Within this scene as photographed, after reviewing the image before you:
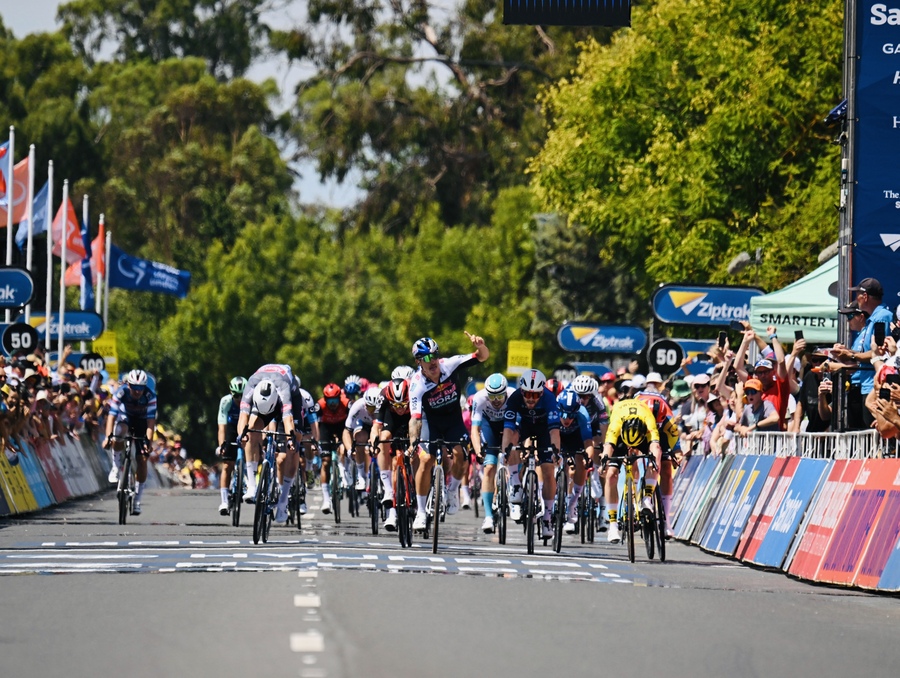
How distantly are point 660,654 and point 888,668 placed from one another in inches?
45.0

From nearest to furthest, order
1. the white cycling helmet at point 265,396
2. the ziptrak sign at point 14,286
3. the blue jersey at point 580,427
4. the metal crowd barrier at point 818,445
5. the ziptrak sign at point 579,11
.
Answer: the metal crowd barrier at point 818,445, the ziptrak sign at point 579,11, the white cycling helmet at point 265,396, the blue jersey at point 580,427, the ziptrak sign at point 14,286

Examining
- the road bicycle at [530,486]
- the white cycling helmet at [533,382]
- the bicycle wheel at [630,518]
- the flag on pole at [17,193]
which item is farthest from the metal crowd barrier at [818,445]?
the flag on pole at [17,193]

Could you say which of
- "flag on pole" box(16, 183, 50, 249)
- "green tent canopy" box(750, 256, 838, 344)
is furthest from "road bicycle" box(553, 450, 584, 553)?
"flag on pole" box(16, 183, 50, 249)

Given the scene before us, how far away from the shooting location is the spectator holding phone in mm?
17141

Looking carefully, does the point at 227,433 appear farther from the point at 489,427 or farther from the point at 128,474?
the point at 489,427

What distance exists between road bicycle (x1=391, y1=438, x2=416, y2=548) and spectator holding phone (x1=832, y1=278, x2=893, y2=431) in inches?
161

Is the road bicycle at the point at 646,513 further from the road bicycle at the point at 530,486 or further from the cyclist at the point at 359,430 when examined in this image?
the cyclist at the point at 359,430

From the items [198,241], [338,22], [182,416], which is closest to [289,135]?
[198,241]

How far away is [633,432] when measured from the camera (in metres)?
19.1

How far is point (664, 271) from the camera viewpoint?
127 ft

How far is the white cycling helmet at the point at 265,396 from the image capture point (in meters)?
20.2

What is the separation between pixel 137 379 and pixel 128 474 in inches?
50.0

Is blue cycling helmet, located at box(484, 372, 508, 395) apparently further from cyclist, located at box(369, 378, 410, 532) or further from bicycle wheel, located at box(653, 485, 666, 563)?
bicycle wheel, located at box(653, 485, 666, 563)

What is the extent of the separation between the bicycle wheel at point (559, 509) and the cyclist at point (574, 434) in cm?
106
